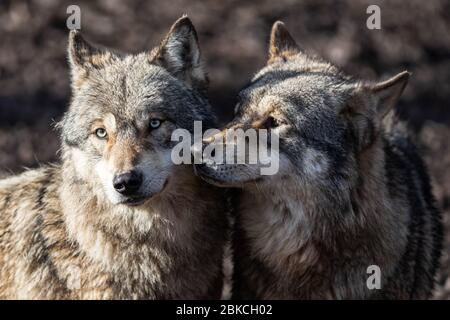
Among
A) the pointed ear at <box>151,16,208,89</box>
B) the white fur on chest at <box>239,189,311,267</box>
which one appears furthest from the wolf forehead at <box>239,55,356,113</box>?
the white fur on chest at <box>239,189,311,267</box>

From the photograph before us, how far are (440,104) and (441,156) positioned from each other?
1.22 m

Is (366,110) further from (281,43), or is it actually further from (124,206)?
(124,206)

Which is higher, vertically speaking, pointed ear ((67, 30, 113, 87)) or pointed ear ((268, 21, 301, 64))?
pointed ear ((268, 21, 301, 64))

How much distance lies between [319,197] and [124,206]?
5.12 ft

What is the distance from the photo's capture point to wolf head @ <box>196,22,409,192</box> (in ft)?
21.7

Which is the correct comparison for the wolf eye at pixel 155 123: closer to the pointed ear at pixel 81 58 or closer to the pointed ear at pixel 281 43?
the pointed ear at pixel 81 58

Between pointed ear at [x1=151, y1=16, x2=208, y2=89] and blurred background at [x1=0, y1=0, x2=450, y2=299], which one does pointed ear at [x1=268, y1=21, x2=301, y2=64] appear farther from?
blurred background at [x1=0, y1=0, x2=450, y2=299]

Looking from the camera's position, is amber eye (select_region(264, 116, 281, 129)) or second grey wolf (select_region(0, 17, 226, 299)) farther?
amber eye (select_region(264, 116, 281, 129))

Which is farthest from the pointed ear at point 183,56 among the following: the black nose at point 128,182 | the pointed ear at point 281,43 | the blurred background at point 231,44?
the blurred background at point 231,44

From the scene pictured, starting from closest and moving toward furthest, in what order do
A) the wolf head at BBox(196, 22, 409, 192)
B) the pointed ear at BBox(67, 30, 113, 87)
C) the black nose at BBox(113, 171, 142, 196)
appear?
the black nose at BBox(113, 171, 142, 196) < the wolf head at BBox(196, 22, 409, 192) < the pointed ear at BBox(67, 30, 113, 87)

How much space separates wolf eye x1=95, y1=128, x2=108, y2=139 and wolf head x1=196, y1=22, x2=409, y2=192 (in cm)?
87

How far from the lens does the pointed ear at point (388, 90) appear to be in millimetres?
6617
